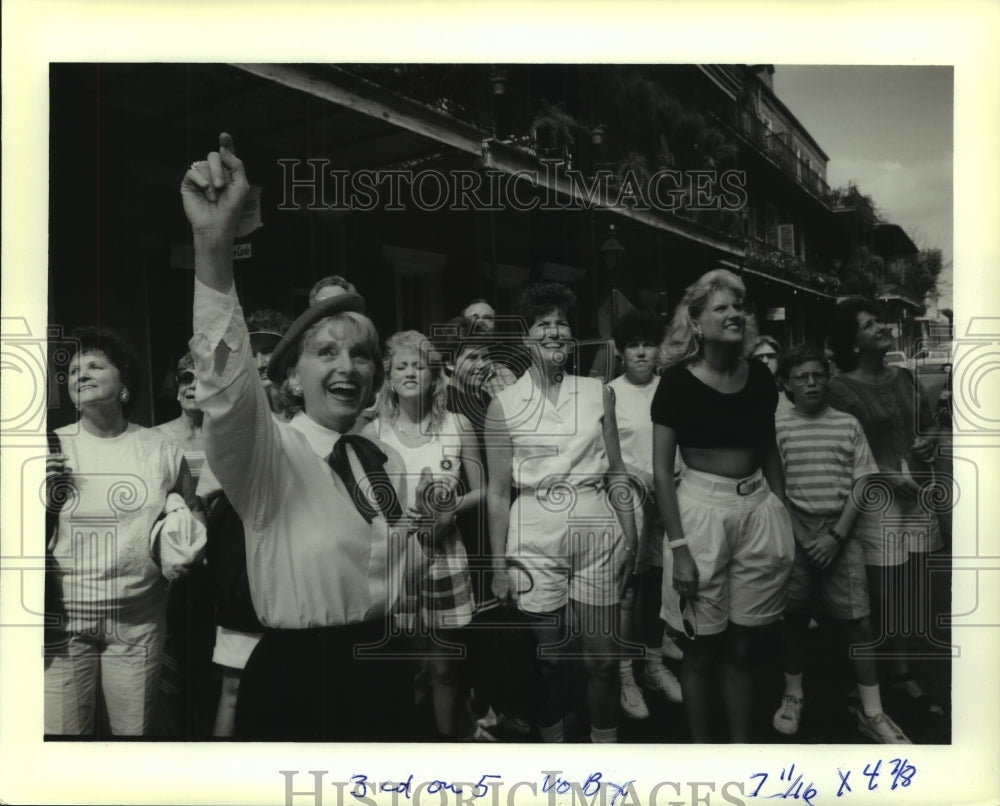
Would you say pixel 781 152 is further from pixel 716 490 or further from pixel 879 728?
pixel 879 728

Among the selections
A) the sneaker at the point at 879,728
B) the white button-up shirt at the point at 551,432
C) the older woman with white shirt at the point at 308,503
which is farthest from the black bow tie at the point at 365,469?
the sneaker at the point at 879,728

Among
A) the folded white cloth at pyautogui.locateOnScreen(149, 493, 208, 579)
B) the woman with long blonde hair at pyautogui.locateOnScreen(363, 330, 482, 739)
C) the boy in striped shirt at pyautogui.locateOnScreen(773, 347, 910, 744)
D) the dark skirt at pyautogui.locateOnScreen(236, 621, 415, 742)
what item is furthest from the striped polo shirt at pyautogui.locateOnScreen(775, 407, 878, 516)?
the folded white cloth at pyautogui.locateOnScreen(149, 493, 208, 579)

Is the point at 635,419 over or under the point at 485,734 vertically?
over

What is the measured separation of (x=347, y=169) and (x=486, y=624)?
2.00 meters

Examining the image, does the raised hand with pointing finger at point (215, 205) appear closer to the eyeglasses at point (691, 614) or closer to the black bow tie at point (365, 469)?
the black bow tie at point (365, 469)

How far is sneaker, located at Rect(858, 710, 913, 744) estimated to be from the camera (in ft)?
13.4

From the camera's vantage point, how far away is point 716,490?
13.3 ft

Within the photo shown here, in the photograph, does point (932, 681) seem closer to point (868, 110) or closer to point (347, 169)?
point (868, 110)

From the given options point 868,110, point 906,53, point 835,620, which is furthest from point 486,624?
point 906,53

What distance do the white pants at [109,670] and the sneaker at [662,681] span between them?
6.80ft

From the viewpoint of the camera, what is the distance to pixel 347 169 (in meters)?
3.98

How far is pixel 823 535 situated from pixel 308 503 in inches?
87.1

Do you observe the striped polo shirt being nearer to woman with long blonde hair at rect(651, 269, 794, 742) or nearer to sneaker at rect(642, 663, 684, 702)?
woman with long blonde hair at rect(651, 269, 794, 742)

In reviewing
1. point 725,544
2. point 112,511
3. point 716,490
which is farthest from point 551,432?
point 112,511
